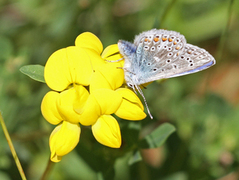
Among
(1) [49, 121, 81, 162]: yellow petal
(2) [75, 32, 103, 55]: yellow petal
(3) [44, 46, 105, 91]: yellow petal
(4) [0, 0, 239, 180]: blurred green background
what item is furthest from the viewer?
(4) [0, 0, 239, 180]: blurred green background

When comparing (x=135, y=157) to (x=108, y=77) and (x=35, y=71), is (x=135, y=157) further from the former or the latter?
(x=35, y=71)

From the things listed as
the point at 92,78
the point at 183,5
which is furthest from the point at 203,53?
the point at 183,5

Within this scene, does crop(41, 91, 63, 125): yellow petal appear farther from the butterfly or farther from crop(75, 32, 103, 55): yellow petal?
the butterfly

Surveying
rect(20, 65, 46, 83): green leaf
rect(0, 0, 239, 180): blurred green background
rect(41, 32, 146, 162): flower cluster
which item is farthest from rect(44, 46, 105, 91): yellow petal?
rect(0, 0, 239, 180): blurred green background

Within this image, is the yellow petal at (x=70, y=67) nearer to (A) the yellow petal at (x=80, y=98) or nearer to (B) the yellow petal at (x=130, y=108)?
(A) the yellow petal at (x=80, y=98)

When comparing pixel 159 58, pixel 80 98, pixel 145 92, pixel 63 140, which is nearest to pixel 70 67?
pixel 80 98

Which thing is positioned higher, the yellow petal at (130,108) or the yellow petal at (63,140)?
the yellow petal at (130,108)

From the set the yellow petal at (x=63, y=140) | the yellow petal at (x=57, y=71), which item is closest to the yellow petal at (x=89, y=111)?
the yellow petal at (x=63, y=140)

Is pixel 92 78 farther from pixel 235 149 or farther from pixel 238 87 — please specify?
pixel 238 87
